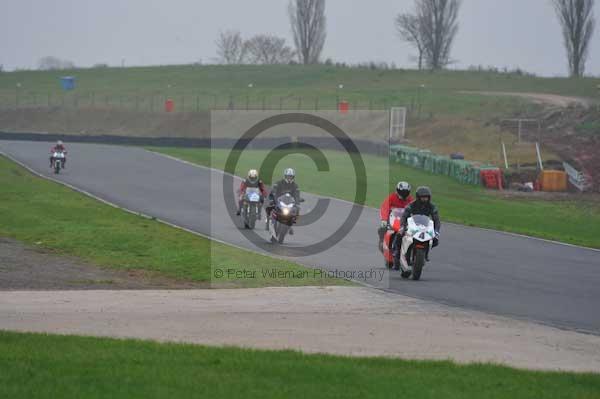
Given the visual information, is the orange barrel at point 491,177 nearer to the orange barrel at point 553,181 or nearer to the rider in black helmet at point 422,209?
the orange barrel at point 553,181

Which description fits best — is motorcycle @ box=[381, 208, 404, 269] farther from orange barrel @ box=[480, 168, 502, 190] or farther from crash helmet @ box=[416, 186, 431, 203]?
orange barrel @ box=[480, 168, 502, 190]

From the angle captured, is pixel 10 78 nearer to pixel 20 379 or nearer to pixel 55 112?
pixel 55 112

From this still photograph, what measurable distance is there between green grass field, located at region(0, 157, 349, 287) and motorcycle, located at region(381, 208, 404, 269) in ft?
5.17

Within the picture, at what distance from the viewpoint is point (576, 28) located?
8800 cm

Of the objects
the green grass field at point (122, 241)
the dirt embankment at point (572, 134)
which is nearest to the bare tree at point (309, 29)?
the dirt embankment at point (572, 134)

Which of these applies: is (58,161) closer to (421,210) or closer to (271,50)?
(421,210)

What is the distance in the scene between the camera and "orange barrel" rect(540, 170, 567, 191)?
42281 mm

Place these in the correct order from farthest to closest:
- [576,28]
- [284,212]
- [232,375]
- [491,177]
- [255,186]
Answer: [576,28] < [491,177] < [255,186] < [284,212] < [232,375]

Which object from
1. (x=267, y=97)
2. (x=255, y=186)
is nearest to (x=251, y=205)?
(x=255, y=186)

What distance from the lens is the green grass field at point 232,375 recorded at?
29.0 feet

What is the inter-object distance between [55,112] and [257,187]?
6182cm

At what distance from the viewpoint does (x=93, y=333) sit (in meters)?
11.9

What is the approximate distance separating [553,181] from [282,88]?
56150mm

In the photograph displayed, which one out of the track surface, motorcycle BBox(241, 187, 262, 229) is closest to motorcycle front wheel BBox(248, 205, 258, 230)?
motorcycle BBox(241, 187, 262, 229)
